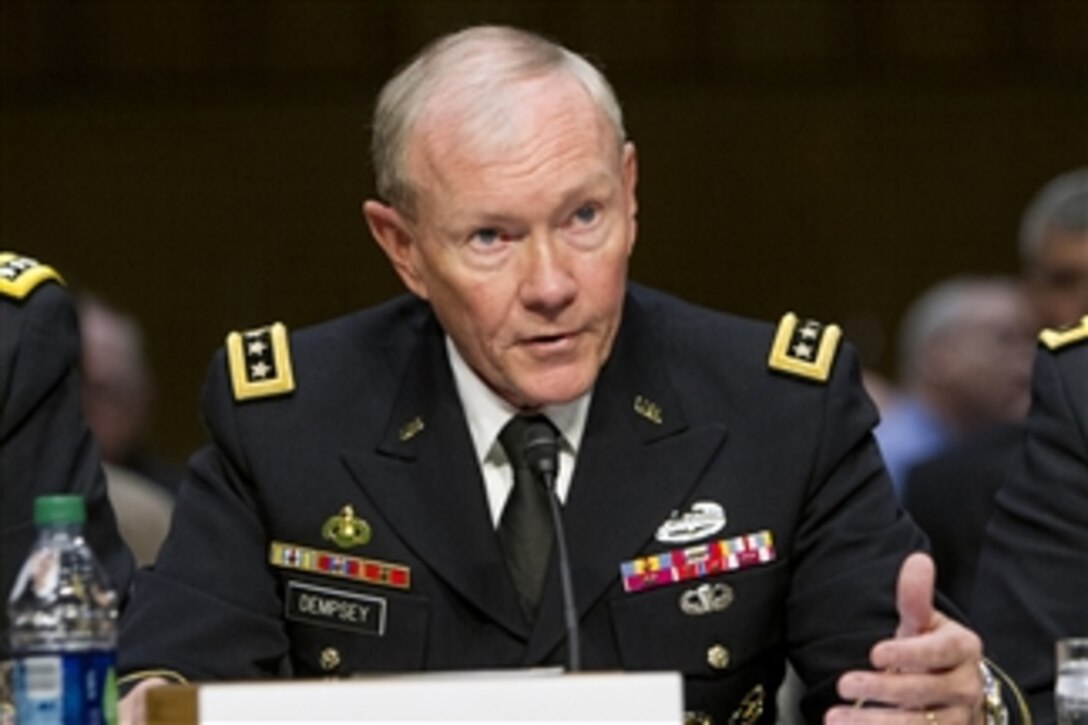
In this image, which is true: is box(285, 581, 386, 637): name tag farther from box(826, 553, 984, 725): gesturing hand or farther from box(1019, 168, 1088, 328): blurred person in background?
box(1019, 168, 1088, 328): blurred person in background

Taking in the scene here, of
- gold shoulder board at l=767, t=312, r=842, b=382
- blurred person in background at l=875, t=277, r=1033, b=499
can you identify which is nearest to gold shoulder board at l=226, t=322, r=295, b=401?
gold shoulder board at l=767, t=312, r=842, b=382

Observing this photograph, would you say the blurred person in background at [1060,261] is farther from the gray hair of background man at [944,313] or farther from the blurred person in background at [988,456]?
the gray hair of background man at [944,313]

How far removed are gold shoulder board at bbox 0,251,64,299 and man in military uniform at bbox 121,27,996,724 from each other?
246 millimetres

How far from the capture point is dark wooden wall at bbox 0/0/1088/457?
26.9 feet

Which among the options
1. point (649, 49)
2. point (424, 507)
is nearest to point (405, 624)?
point (424, 507)

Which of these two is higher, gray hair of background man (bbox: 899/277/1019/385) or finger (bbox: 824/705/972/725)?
gray hair of background man (bbox: 899/277/1019/385)

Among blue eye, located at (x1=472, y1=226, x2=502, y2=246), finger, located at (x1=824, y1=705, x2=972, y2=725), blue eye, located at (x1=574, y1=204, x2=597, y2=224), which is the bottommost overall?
finger, located at (x1=824, y1=705, x2=972, y2=725)

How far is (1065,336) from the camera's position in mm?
3080

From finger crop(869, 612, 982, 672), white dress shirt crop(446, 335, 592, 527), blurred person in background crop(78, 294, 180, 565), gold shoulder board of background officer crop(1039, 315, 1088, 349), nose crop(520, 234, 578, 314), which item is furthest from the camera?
blurred person in background crop(78, 294, 180, 565)

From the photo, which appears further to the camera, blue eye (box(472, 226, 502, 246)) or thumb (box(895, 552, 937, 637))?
blue eye (box(472, 226, 502, 246))

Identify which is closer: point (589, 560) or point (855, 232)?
point (589, 560)

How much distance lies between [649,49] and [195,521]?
5445 millimetres

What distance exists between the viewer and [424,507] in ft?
9.58

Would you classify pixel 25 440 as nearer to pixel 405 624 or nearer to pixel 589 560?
pixel 405 624
